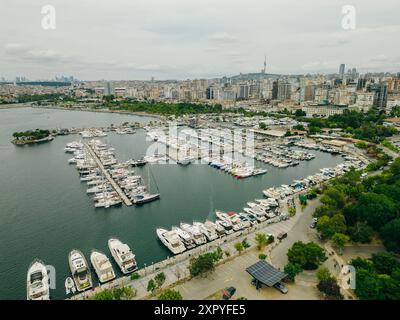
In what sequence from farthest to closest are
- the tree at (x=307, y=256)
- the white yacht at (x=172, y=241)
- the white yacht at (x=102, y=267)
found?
1. the white yacht at (x=172, y=241)
2. the white yacht at (x=102, y=267)
3. the tree at (x=307, y=256)

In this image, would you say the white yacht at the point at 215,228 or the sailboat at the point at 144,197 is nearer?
the white yacht at the point at 215,228

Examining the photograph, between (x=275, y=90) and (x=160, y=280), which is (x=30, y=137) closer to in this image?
(x=160, y=280)

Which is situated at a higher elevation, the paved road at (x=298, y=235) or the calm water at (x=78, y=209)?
the paved road at (x=298, y=235)

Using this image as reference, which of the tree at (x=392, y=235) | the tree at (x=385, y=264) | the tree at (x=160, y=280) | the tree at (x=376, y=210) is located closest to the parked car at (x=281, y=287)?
the tree at (x=385, y=264)

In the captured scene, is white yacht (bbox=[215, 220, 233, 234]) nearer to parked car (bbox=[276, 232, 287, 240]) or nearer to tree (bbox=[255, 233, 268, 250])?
tree (bbox=[255, 233, 268, 250])

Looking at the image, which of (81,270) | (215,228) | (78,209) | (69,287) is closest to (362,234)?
(215,228)

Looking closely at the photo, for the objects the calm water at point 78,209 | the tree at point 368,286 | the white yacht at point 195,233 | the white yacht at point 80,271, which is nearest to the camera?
the tree at point 368,286

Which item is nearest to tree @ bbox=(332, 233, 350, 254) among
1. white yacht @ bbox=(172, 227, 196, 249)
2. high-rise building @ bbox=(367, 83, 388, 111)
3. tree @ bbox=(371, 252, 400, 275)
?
tree @ bbox=(371, 252, 400, 275)

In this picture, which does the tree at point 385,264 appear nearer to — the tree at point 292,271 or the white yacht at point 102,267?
the tree at point 292,271

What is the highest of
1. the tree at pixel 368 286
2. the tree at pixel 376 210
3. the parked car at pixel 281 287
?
the tree at pixel 376 210
